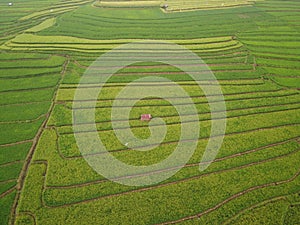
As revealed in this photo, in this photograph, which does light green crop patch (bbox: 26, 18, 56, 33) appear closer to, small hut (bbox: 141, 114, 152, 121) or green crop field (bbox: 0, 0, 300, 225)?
green crop field (bbox: 0, 0, 300, 225)

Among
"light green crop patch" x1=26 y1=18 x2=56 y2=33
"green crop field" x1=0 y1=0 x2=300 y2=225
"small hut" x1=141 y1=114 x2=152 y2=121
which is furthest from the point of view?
"light green crop patch" x1=26 y1=18 x2=56 y2=33

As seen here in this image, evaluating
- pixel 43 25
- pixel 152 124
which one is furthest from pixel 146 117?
pixel 43 25

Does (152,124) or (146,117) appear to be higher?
(146,117)

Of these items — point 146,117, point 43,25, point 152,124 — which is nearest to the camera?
point 152,124

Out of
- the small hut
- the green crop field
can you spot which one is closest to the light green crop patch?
the green crop field

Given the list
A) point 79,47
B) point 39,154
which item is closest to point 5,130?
point 39,154

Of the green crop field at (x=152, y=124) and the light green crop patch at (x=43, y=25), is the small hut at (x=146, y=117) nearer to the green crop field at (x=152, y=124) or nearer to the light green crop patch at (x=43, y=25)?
the green crop field at (x=152, y=124)

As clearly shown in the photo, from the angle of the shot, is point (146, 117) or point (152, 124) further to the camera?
point (146, 117)

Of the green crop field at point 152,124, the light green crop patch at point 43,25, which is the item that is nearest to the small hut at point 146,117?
the green crop field at point 152,124

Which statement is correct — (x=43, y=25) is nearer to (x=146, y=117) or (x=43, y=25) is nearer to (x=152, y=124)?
(x=146, y=117)
